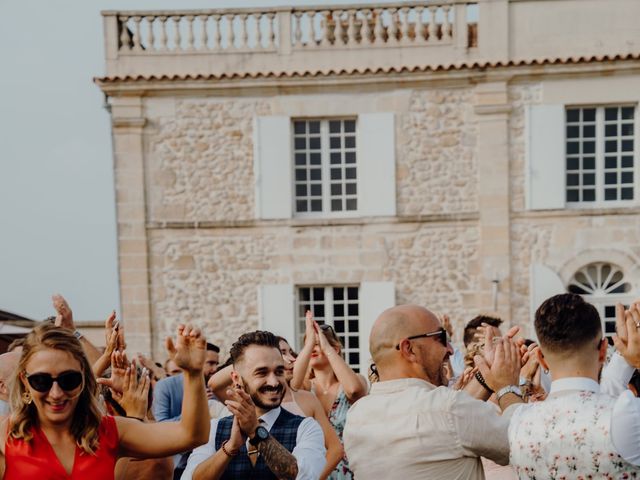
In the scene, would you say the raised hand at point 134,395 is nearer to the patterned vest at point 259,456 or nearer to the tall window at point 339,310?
the patterned vest at point 259,456

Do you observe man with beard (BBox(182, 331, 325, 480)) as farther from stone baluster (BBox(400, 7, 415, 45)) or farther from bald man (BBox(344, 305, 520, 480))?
stone baluster (BBox(400, 7, 415, 45))

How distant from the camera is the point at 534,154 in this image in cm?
1220

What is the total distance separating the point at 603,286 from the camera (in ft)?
40.0

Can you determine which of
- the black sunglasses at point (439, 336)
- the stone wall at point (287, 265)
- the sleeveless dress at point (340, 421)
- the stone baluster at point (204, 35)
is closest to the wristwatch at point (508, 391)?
the black sunglasses at point (439, 336)

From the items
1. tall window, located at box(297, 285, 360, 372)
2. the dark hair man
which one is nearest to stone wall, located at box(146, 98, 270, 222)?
tall window, located at box(297, 285, 360, 372)

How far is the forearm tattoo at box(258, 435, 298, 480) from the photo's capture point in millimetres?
3172

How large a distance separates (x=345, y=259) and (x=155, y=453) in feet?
32.1

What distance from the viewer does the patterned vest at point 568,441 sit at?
2.30 m

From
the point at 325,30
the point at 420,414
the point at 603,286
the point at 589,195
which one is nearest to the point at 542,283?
the point at 603,286

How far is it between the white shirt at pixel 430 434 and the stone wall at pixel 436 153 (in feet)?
32.2

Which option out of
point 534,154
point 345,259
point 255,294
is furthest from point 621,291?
point 255,294

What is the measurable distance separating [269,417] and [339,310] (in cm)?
918

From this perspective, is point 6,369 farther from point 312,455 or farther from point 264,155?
point 264,155

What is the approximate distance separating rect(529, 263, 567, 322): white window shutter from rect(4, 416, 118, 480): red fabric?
1024 centimetres
